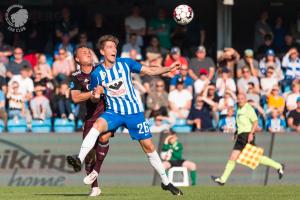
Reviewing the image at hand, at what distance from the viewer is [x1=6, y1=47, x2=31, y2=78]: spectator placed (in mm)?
22109

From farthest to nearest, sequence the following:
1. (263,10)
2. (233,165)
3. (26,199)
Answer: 1. (263,10)
2. (233,165)
3. (26,199)

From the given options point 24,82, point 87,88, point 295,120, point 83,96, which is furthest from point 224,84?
Result: point 83,96

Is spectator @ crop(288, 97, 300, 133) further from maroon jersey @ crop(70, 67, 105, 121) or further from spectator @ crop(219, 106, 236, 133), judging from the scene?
maroon jersey @ crop(70, 67, 105, 121)

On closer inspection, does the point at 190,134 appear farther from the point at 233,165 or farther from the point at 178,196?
the point at 178,196

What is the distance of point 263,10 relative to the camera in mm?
26484

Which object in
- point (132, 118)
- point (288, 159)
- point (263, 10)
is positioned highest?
point (263, 10)

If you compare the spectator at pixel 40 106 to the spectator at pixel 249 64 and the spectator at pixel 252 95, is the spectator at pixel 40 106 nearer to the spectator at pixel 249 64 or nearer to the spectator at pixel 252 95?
the spectator at pixel 252 95

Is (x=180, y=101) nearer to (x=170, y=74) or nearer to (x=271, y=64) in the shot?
(x=170, y=74)

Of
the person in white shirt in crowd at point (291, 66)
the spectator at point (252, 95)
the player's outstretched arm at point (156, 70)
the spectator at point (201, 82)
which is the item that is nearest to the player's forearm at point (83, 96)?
the player's outstretched arm at point (156, 70)

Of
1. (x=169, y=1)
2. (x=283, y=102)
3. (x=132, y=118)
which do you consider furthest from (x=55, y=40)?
(x=132, y=118)

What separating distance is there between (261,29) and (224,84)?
3.14 m

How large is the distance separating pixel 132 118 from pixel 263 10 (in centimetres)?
1445

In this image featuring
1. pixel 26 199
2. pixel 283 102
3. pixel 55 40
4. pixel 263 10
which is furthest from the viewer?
pixel 263 10

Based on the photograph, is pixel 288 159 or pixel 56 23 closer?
pixel 288 159
